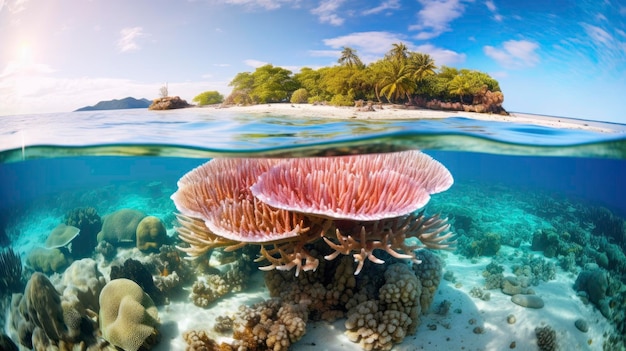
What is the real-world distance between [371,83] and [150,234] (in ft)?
17.8

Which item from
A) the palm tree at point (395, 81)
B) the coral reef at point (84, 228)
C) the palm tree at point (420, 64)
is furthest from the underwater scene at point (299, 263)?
the coral reef at point (84, 228)

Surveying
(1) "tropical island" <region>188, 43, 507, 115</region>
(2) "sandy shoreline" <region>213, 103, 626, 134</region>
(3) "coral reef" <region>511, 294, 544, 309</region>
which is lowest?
(3) "coral reef" <region>511, 294, 544, 309</region>

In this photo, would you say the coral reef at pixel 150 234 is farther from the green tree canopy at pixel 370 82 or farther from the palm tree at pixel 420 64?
the palm tree at pixel 420 64

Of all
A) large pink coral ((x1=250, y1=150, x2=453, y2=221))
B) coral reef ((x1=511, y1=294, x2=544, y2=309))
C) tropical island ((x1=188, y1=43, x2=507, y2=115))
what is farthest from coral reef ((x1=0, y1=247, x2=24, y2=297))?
coral reef ((x1=511, y1=294, x2=544, y2=309))

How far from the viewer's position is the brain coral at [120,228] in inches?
294

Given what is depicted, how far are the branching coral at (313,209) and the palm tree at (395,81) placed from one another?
953 mm

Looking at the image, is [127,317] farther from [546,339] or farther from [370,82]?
Result: [546,339]

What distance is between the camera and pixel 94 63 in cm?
420

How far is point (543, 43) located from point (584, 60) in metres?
0.76

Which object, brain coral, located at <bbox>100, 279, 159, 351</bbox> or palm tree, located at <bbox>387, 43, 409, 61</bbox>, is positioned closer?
palm tree, located at <bbox>387, 43, 409, 61</bbox>

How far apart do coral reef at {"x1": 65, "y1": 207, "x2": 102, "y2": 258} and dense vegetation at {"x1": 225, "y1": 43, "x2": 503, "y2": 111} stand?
631 cm

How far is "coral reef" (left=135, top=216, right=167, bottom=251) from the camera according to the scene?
6.73 m

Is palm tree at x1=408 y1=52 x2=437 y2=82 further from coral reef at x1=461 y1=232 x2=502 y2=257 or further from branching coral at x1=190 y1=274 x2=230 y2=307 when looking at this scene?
coral reef at x1=461 y1=232 x2=502 y2=257

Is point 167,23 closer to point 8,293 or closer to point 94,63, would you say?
point 94,63
